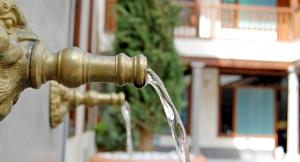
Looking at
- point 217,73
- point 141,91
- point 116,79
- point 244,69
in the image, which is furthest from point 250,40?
point 116,79

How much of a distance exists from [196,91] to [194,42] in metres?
1.08

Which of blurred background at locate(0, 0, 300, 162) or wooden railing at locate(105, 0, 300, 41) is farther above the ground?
wooden railing at locate(105, 0, 300, 41)

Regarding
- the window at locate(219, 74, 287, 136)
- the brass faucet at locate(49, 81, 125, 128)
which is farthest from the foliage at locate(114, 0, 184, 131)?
the window at locate(219, 74, 287, 136)

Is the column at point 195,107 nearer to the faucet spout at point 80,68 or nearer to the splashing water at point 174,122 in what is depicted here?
the splashing water at point 174,122

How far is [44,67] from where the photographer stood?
24.5 inches

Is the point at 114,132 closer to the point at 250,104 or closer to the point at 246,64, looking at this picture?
the point at 246,64

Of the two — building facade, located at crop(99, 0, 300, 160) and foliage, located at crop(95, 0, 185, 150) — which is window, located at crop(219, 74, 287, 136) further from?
foliage, located at crop(95, 0, 185, 150)

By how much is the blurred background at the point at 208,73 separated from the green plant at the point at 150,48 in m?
0.01

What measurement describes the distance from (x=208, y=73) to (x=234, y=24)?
1.44 m

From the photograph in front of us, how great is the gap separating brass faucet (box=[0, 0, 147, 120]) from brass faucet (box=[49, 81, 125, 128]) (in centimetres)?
101

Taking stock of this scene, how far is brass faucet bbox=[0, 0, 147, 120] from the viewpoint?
61 cm

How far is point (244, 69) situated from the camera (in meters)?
11.5

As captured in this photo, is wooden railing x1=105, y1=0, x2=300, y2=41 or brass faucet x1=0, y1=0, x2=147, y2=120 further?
wooden railing x1=105, y1=0, x2=300, y2=41

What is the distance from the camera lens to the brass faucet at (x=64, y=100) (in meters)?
1.67
